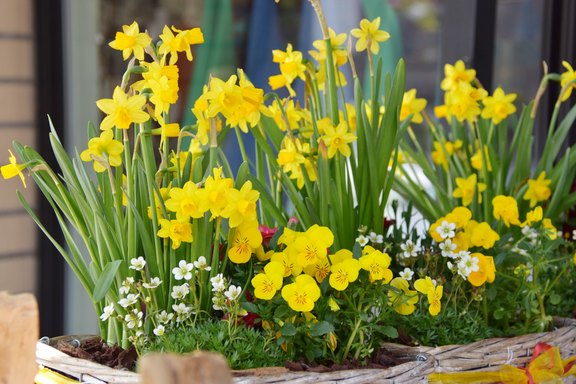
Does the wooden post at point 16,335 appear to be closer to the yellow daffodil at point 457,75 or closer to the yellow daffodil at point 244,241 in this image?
the yellow daffodil at point 244,241

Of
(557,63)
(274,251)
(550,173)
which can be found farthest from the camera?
(557,63)

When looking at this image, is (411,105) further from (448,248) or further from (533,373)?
(533,373)

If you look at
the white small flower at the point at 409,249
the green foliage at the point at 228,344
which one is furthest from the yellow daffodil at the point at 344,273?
the white small flower at the point at 409,249

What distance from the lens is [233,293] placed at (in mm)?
1055

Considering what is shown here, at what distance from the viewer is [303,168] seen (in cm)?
125

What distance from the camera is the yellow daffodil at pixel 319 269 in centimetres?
111

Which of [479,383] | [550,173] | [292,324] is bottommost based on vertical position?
[479,383]

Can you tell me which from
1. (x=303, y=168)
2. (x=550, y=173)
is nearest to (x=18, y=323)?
(x=303, y=168)

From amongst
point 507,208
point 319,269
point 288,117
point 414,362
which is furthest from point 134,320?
point 507,208

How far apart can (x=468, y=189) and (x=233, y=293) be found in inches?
26.7

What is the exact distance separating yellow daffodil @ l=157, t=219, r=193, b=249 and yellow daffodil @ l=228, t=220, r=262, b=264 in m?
0.06

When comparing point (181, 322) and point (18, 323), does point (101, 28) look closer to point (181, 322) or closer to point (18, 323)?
point (181, 322)

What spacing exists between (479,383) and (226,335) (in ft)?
1.16

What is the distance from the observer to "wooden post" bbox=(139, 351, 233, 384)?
1.67ft
